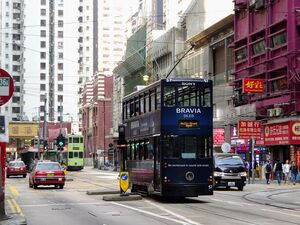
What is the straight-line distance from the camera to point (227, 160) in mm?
36125

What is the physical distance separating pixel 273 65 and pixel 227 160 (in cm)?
1528

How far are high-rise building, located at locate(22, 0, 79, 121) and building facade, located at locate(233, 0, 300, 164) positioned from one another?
93.0 m

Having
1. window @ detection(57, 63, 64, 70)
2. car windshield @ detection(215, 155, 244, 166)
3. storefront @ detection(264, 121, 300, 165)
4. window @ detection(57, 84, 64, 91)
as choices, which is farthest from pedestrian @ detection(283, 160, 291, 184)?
window @ detection(57, 63, 64, 70)

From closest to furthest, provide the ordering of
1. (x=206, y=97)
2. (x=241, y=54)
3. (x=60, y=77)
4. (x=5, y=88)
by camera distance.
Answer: (x=5, y=88) < (x=206, y=97) < (x=241, y=54) < (x=60, y=77)

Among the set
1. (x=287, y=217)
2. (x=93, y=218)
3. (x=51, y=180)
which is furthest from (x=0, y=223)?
(x=51, y=180)

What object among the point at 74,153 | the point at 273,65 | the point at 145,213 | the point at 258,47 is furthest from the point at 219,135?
the point at 145,213

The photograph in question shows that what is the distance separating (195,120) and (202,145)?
3.34 feet

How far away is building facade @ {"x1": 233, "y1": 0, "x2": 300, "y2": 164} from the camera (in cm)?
4528

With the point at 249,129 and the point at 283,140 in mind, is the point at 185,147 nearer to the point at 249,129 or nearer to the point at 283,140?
the point at 249,129

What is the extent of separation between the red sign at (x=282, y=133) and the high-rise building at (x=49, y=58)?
3875 inches

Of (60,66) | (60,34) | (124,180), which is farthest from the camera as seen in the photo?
(60,34)

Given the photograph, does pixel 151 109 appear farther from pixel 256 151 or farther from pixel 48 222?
pixel 256 151

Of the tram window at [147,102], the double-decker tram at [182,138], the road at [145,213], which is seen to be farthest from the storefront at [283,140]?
the double-decker tram at [182,138]

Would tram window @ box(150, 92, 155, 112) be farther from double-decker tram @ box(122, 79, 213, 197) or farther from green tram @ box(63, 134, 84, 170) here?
green tram @ box(63, 134, 84, 170)
